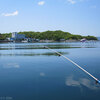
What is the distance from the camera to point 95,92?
26.0ft

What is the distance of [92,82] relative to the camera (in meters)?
9.55

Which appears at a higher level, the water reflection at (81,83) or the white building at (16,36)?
the white building at (16,36)

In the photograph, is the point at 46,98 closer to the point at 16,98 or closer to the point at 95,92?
the point at 16,98

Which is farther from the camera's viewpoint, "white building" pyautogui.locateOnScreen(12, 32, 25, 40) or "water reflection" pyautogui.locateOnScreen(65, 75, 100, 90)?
"white building" pyautogui.locateOnScreen(12, 32, 25, 40)

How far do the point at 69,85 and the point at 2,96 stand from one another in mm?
3392

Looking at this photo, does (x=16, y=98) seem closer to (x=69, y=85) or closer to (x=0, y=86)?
(x=0, y=86)

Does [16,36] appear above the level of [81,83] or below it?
above

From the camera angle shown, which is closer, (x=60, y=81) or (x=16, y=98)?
(x=16, y=98)

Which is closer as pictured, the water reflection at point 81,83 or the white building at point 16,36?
the water reflection at point 81,83

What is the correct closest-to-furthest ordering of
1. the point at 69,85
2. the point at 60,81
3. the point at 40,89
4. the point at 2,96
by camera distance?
the point at 2,96
the point at 40,89
the point at 69,85
the point at 60,81

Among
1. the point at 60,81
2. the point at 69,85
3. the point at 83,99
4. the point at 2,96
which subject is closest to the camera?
the point at 83,99

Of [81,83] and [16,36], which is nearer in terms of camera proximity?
[81,83]

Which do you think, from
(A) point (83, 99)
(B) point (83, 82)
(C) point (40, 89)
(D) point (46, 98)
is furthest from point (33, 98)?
(B) point (83, 82)

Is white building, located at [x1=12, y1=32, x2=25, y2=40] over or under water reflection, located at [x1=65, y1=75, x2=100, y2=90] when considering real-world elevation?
over
